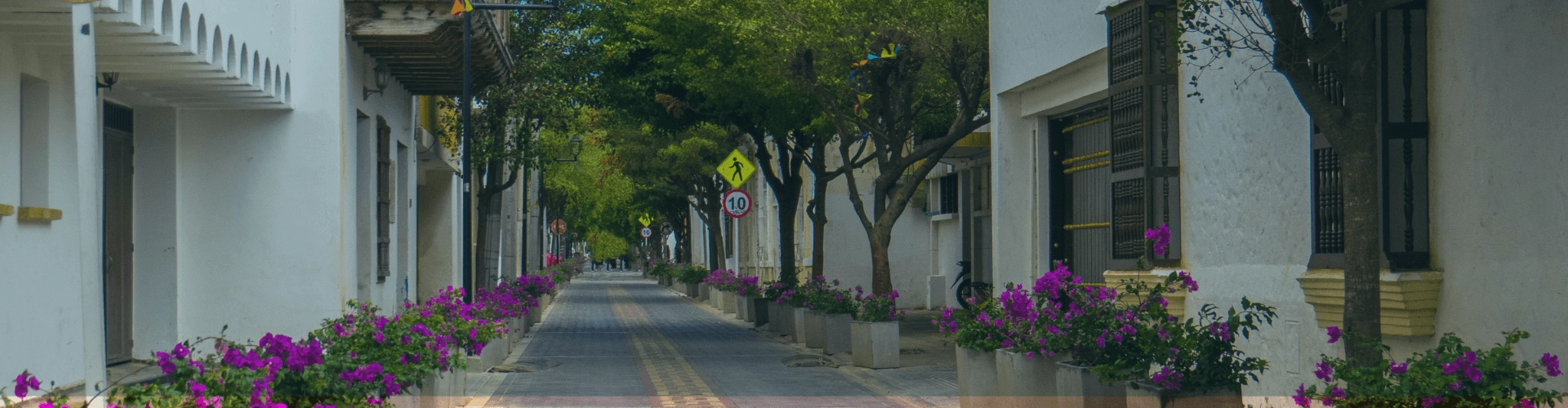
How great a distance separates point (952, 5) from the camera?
18.2m

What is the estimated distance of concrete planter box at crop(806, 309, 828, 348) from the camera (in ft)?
67.1

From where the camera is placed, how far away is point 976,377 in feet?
38.1

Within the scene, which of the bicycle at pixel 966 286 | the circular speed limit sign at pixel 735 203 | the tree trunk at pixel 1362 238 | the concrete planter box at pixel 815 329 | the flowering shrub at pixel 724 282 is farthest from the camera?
the flowering shrub at pixel 724 282

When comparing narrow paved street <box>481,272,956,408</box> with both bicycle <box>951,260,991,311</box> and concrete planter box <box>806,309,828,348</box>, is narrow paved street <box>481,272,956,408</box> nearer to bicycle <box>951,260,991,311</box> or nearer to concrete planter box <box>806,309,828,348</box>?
concrete planter box <box>806,309,828,348</box>

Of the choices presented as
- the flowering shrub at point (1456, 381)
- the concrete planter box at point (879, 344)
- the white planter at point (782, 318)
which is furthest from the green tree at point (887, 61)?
the flowering shrub at point (1456, 381)

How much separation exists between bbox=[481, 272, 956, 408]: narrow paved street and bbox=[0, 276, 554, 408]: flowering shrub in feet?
7.33

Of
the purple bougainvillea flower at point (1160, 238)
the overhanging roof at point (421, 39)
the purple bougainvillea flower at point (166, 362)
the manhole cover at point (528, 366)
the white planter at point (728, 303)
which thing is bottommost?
the white planter at point (728, 303)

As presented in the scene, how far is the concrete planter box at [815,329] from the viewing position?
67.1ft

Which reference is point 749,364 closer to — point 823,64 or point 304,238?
point 823,64

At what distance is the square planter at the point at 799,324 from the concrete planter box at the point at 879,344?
415 cm

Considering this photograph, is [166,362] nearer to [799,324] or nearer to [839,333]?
[839,333]

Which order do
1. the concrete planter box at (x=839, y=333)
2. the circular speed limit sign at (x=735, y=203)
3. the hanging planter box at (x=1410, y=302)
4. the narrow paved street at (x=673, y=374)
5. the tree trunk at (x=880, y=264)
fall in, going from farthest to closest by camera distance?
the circular speed limit sign at (x=735, y=203)
the concrete planter box at (x=839, y=333)
the tree trunk at (x=880, y=264)
the narrow paved street at (x=673, y=374)
the hanging planter box at (x=1410, y=302)

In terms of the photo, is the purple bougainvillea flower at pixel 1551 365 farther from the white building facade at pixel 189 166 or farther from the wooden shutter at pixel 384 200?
the wooden shutter at pixel 384 200

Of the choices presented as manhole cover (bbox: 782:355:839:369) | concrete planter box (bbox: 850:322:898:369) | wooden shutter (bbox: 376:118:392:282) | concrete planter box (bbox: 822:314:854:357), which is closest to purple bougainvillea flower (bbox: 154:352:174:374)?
wooden shutter (bbox: 376:118:392:282)
